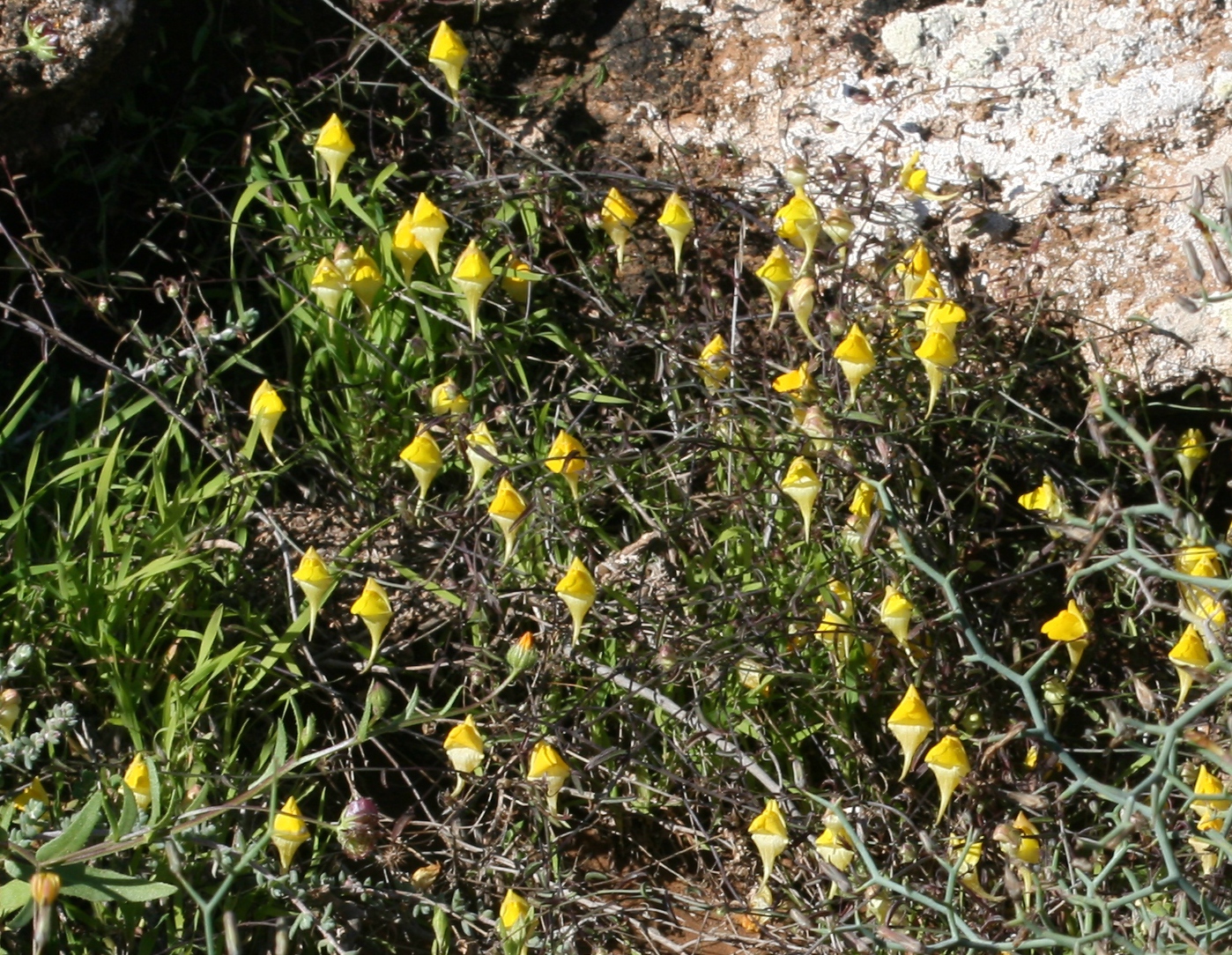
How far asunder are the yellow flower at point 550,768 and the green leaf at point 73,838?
1.93ft

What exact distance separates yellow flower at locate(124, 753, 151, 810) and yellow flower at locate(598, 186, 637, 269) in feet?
3.83

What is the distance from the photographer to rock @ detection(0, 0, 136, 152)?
99.5 inches

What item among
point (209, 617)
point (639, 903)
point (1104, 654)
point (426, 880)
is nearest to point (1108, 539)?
point (1104, 654)

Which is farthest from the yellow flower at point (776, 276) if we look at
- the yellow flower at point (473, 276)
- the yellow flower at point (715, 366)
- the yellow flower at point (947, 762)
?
the yellow flower at point (947, 762)

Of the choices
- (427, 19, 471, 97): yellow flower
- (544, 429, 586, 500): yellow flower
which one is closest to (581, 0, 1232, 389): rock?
(427, 19, 471, 97): yellow flower

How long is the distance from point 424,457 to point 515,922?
0.68 meters

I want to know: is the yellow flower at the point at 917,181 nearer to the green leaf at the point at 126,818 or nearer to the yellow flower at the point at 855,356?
the yellow flower at the point at 855,356

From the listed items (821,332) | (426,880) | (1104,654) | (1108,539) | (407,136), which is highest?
(407,136)

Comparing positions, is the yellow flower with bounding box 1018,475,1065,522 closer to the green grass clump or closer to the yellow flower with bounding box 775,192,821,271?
the green grass clump

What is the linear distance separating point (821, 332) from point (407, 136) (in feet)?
3.38

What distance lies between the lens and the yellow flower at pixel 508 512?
2020 millimetres

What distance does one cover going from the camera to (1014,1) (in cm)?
279

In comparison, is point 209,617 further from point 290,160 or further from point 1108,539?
point 1108,539

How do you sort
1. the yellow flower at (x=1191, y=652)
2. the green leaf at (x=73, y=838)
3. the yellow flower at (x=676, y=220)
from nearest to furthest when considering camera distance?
the green leaf at (x=73, y=838)
the yellow flower at (x=1191, y=652)
the yellow flower at (x=676, y=220)
